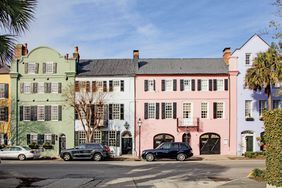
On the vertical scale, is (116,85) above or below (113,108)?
above

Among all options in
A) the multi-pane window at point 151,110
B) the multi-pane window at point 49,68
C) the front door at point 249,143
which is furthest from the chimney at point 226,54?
the multi-pane window at point 49,68

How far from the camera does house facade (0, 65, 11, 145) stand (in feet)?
147

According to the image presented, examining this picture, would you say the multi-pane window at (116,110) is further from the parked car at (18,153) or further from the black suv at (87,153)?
the parked car at (18,153)

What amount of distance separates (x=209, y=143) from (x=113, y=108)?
35.8ft

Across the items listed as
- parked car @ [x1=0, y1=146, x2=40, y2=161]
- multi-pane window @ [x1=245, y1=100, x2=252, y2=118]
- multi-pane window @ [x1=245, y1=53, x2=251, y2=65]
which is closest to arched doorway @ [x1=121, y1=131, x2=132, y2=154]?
parked car @ [x1=0, y1=146, x2=40, y2=161]

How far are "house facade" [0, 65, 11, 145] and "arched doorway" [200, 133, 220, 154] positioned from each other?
21.0m

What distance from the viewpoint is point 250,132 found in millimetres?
43781

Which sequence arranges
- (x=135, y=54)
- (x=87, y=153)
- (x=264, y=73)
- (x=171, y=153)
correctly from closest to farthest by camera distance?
(x=171, y=153)
(x=87, y=153)
(x=264, y=73)
(x=135, y=54)

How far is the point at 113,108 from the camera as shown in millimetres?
44312

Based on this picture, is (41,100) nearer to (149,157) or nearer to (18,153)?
(18,153)

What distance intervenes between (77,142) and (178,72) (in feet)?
43.6

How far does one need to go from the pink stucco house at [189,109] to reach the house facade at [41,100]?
7.85 meters

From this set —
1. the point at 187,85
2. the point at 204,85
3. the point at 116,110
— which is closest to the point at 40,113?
the point at 116,110

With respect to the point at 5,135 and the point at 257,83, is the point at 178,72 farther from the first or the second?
the point at 5,135
